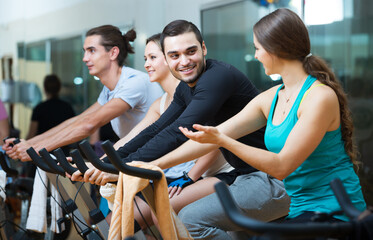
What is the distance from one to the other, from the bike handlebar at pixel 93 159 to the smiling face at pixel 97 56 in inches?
66.1

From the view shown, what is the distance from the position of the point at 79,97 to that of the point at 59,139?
10.5 feet

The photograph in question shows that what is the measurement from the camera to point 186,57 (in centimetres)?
237

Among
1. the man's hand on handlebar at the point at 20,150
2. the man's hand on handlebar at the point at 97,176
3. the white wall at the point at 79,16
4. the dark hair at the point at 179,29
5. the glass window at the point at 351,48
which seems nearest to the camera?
the man's hand on handlebar at the point at 97,176

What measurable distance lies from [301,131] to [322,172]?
0.67 ft

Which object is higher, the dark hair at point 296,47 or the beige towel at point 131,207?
the dark hair at point 296,47

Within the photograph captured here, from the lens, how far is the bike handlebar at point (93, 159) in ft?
5.62

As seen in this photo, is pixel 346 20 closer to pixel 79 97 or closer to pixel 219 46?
pixel 219 46

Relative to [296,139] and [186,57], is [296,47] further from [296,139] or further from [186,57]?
[186,57]

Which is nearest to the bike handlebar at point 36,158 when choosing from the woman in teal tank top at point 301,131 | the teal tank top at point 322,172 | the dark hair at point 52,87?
the woman in teal tank top at point 301,131

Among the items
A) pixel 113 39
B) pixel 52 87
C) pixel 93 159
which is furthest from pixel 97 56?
pixel 52 87

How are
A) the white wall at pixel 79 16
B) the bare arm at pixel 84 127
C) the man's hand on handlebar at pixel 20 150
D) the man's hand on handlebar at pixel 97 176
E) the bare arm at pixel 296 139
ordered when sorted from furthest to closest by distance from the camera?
the white wall at pixel 79 16
the bare arm at pixel 84 127
the man's hand on handlebar at pixel 20 150
the man's hand on handlebar at pixel 97 176
the bare arm at pixel 296 139

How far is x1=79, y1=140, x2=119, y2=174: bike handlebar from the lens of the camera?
5.62 ft

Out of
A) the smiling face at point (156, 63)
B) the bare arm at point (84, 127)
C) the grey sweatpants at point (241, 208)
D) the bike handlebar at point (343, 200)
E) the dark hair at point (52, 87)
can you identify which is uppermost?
the smiling face at point (156, 63)

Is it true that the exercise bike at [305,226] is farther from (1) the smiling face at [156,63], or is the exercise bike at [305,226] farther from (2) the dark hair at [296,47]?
(1) the smiling face at [156,63]
